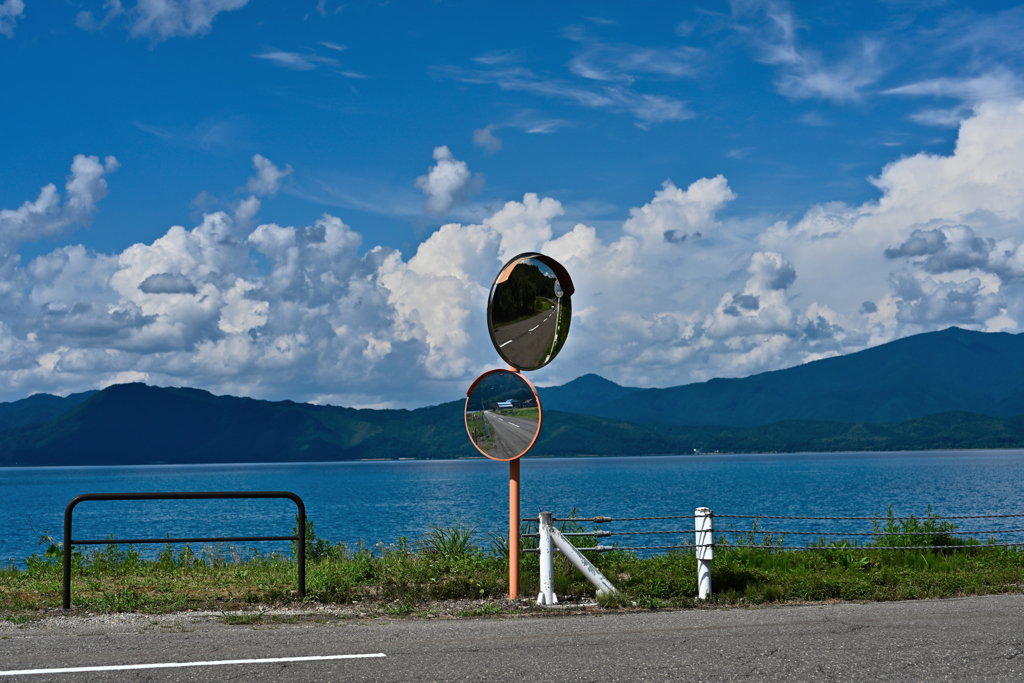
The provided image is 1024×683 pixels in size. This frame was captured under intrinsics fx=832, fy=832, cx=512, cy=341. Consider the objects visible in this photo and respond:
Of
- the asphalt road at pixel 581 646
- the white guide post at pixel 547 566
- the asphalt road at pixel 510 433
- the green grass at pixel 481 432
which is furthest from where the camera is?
the green grass at pixel 481 432

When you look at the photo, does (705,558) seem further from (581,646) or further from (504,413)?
(581,646)

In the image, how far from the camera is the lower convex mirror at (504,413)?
9.47 m

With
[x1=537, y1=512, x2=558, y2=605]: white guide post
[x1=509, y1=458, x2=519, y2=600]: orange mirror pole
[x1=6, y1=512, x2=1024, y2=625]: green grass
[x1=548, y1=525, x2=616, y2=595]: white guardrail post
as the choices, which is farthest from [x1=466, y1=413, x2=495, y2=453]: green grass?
[x1=6, y1=512, x2=1024, y2=625]: green grass

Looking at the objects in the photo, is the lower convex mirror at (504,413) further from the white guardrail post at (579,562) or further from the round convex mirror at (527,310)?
the white guardrail post at (579,562)

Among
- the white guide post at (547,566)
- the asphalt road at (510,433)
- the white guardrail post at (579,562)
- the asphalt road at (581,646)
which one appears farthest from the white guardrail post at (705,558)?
the asphalt road at (510,433)

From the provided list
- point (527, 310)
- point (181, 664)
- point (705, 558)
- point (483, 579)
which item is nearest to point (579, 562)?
point (483, 579)

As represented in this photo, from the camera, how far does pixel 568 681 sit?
5.88 metres

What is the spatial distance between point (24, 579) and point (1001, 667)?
11534 millimetres

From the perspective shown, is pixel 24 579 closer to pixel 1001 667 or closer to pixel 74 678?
pixel 74 678

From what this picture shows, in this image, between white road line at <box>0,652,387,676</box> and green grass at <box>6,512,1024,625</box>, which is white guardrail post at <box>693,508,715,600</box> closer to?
green grass at <box>6,512,1024,625</box>

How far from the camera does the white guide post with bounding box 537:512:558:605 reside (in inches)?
364

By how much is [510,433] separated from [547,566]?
1.54 m

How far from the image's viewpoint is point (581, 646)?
7109 mm

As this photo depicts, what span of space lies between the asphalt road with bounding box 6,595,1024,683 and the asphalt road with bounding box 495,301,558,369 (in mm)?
2865
